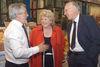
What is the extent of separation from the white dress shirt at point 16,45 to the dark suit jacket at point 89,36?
2.57 ft

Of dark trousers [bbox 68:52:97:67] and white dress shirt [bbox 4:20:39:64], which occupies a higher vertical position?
white dress shirt [bbox 4:20:39:64]

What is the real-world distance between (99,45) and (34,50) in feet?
3.34

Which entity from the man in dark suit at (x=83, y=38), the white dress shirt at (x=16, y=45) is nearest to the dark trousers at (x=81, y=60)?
the man in dark suit at (x=83, y=38)

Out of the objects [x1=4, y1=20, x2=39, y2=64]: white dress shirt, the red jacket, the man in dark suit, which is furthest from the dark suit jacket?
[x1=4, y1=20, x2=39, y2=64]: white dress shirt

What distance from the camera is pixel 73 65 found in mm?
4570

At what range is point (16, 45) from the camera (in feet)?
12.1

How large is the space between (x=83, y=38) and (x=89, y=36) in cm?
9

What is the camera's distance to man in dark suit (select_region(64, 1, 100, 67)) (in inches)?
169

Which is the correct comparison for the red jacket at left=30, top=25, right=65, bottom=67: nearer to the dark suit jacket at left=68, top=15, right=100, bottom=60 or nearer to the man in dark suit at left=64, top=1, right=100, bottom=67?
the man in dark suit at left=64, top=1, right=100, bottom=67

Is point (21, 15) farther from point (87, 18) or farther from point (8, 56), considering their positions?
point (87, 18)

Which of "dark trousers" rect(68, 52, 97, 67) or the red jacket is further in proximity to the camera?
the red jacket

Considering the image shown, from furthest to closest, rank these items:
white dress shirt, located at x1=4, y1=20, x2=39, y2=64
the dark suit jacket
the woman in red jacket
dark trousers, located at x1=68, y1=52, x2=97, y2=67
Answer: the woman in red jacket, dark trousers, located at x1=68, y1=52, x2=97, y2=67, the dark suit jacket, white dress shirt, located at x1=4, y1=20, x2=39, y2=64

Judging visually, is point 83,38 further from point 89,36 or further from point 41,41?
point 41,41

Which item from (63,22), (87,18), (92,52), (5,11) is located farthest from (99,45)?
(63,22)
